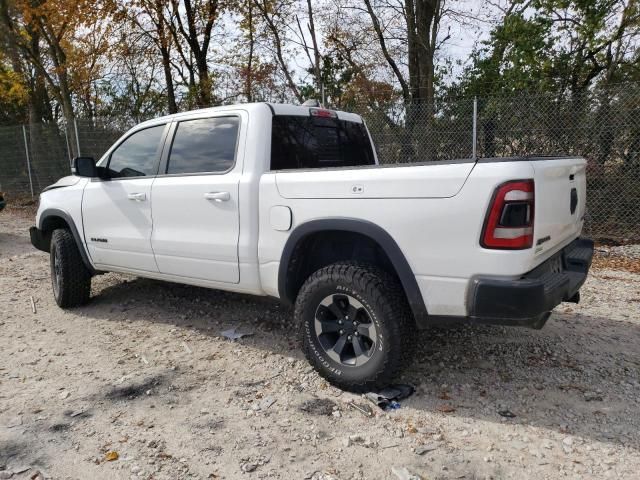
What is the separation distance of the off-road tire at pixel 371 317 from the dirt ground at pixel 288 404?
0.52 ft

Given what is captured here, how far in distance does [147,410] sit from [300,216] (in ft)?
4.99

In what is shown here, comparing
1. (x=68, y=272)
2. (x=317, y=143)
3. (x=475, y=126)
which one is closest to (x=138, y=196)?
(x=68, y=272)

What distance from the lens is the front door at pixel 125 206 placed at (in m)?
4.16

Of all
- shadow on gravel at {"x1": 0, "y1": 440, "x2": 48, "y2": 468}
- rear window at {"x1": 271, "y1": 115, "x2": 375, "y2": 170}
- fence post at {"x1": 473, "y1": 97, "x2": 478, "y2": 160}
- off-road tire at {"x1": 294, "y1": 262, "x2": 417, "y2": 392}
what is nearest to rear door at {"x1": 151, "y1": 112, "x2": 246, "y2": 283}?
rear window at {"x1": 271, "y1": 115, "x2": 375, "y2": 170}

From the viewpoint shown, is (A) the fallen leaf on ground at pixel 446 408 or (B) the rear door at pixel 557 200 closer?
(B) the rear door at pixel 557 200

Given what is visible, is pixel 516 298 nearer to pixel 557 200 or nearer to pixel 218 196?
pixel 557 200

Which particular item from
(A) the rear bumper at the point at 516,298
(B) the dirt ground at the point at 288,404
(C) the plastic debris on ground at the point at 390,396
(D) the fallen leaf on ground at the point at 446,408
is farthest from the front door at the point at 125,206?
(A) the rear bumper at the point at 516,298

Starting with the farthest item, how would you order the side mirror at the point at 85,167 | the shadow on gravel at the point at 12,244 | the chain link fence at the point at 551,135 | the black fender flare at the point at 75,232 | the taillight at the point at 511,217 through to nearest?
the shadow on gravel at the point at 12,244
the chain link fence at the point at 551,135
the black fender flare at the point at 75,232
the side mirror at the point at 85,167
the taillight at the point at 511,217

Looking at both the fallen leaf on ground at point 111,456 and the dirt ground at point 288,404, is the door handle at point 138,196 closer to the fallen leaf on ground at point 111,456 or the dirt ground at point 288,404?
the dirt ground at point 288,404

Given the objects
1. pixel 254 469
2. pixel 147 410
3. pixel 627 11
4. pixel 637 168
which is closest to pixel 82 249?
pixel 147 410

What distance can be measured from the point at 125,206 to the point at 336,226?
223 cm

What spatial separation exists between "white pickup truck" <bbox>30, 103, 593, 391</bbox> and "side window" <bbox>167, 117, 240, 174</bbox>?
0.04 feet

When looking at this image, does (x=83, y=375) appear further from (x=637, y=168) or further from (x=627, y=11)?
(x=627, y=11)

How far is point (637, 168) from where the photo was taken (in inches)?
283
